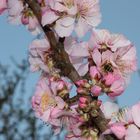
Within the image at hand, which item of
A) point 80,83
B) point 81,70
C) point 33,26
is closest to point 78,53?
point 81,70

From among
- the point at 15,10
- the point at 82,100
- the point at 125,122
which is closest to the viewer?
the point at 82,100

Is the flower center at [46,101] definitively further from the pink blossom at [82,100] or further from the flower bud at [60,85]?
the pink blossom at [82,100]

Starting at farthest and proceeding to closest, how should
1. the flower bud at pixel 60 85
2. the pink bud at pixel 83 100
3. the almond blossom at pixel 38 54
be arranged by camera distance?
the almond blossom at pixel 38 54 → the flower bud at pixel 60 85 → the pink bud at pixel 83 100

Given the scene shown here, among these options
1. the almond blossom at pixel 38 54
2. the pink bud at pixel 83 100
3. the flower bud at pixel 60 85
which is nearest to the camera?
the pink bud at pixel 83 100

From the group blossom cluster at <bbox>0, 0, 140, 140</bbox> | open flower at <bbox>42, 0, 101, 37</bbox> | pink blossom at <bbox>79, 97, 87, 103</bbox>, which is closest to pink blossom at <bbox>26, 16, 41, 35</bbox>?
blossom cluster at <bbox>0, 0, 140, 140</bbox>

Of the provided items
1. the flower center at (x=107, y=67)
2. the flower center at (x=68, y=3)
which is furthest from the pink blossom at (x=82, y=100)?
the flower center at (x=68, y=3)

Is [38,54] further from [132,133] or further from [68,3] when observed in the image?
[132,133]

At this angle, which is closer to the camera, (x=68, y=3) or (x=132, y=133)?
(x=132, y=133)

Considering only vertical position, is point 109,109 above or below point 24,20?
below
